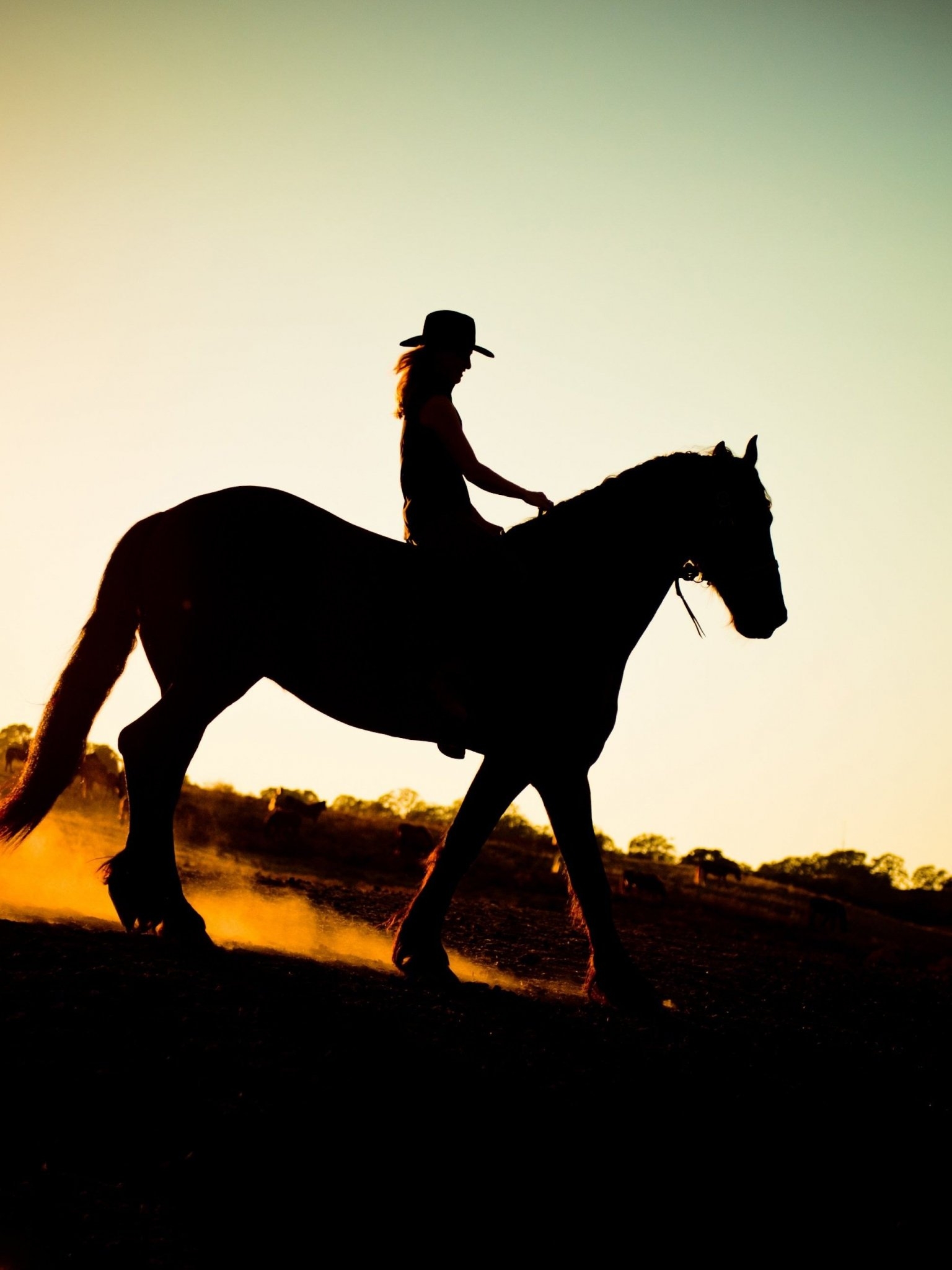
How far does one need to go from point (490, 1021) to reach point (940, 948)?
28224mm

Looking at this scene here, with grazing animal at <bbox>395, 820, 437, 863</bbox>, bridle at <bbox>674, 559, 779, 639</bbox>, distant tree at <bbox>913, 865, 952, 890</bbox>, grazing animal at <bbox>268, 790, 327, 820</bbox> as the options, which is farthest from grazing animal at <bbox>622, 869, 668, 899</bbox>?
distant tree at <bbox>913, 865, 952, 890</bbox>

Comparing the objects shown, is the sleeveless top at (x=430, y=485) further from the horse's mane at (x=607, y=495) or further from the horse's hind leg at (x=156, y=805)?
the horse's hind leg at (x=156, y=805)

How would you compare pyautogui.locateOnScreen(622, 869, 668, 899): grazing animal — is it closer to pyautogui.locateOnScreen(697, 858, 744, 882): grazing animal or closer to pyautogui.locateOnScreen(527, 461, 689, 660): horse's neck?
pyautogui.locateOnScreen(697, 858, 744, 882): grazing animal

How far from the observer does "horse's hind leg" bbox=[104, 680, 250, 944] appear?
665 centimetres

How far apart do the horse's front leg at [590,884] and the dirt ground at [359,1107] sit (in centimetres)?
39

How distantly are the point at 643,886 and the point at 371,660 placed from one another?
26914mm

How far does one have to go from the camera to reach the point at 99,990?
4723 millimetres

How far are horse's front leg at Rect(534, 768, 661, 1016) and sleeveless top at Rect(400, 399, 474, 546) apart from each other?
5.62ft

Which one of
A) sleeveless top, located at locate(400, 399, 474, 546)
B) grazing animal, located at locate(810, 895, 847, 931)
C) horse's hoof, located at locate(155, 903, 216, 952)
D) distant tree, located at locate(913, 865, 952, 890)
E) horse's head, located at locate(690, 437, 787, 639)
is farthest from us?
distant tree, located at locate(913, 865, 952, 890)

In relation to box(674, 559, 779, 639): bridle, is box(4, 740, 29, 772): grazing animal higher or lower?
lower

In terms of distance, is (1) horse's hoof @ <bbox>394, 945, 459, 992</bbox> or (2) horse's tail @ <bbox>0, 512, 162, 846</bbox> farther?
(2) horse's tail @ <bbox>0, 512, 162, 846</bbox>

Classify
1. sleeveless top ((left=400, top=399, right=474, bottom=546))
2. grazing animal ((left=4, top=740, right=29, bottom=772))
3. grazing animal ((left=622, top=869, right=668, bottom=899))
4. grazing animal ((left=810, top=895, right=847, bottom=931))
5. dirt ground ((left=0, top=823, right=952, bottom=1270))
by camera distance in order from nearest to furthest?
dirt ground ((left=0, top=823, right=952, bottom=1270)), sleeveless top ((left=400, top=399, right=474, bottom=546)), grazing animal ((left=4, top=740, right=29, bottom=772)), grazing animal ((left=622, top=869, right=668, bottom=899)), grazing animal ((left=810, top=895, right=847, bottom=931))

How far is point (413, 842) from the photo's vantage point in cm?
2858

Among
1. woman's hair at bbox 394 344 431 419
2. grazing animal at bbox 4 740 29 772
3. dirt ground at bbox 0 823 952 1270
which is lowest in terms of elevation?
dirt ground at bbox 0 823 952 1270
